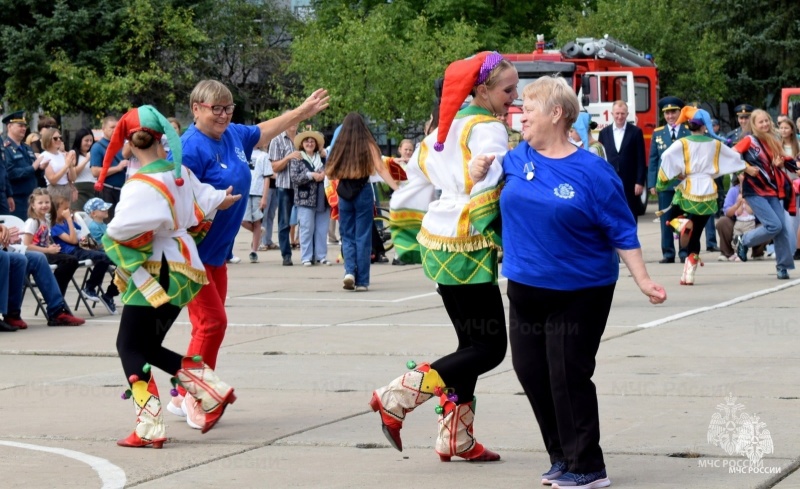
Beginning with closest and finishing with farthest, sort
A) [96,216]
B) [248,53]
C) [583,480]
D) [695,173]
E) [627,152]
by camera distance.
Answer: [583,480] → [96,216] → [695,173] → [627,152] → [248,53]

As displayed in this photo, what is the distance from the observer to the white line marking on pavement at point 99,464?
626 centimetres

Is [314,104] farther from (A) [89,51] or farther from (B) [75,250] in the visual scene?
(A) [89,51]

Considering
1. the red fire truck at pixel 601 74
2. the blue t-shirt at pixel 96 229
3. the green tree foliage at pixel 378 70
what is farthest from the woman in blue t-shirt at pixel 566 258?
the green tree foliage at pixel 378 70

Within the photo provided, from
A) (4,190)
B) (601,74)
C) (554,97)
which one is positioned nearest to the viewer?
(554,97)

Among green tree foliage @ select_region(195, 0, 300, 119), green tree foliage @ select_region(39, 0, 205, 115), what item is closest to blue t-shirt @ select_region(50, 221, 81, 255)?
green tree foliage @ select_region(39, 0, 205, 115)

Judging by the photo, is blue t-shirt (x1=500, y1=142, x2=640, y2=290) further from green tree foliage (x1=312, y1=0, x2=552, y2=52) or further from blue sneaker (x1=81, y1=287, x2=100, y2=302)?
green tree foliage (x1=312, y1=0, x2=552, y2=52)

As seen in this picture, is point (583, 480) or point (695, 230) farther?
point (695, 230)

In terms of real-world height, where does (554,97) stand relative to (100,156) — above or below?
above

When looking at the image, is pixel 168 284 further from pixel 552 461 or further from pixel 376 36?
pixel 376 36

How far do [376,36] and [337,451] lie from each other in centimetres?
3097

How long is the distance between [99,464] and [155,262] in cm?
112

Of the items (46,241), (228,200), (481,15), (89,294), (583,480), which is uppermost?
(481,15)

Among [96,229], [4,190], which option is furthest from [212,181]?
[4,190]

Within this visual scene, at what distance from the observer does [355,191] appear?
15609 millimetres
